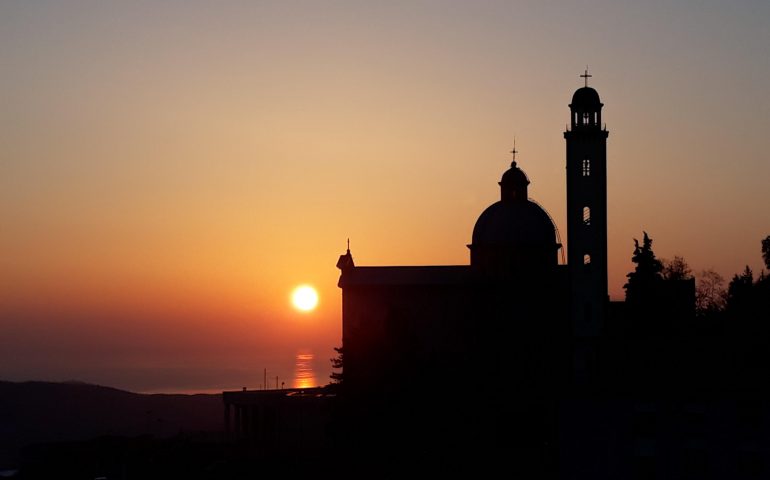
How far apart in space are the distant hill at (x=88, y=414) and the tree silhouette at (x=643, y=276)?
65619 millimetres


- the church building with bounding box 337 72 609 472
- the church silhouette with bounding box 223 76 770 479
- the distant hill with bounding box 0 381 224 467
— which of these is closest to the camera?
the church silhouette with bounding box 223 76 770 479

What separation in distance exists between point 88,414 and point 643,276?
10952 centimetres

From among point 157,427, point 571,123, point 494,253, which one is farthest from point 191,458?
point 157,427

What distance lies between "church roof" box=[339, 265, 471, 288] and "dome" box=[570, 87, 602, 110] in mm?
12693

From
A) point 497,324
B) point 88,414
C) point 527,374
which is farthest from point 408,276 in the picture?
point 88,414

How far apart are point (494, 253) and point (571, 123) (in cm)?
1054

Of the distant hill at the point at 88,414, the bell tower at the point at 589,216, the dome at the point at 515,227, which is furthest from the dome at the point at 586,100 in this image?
the distant hill at the point at 88,414

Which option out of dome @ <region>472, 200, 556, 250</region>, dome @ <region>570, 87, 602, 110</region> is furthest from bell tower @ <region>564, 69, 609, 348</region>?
dome @ <region>472, 200, 556, 250</region>

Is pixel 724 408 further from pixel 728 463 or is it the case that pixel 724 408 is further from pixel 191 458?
pixel 191 458

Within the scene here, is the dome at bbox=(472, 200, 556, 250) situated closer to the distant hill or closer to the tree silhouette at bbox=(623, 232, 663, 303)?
the tree silhouette at bbox=(623, 232, 663, 303)

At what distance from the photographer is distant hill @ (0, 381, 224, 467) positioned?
141 meters

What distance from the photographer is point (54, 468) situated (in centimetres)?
7131

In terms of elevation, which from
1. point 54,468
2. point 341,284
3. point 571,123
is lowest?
point 54,468

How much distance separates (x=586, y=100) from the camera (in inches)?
2788
